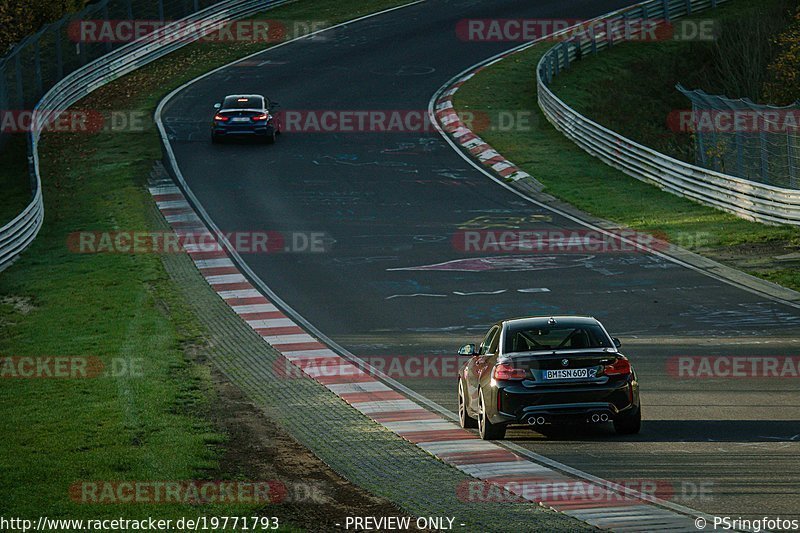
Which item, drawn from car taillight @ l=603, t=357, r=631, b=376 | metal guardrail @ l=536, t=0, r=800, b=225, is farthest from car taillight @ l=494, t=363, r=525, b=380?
metal guardrail @ l=536, t=0, r=800, b=225

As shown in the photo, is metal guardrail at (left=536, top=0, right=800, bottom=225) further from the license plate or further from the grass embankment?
the license plate

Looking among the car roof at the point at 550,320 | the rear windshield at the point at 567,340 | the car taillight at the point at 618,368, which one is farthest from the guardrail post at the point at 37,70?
the car taillight at the point at 618,368

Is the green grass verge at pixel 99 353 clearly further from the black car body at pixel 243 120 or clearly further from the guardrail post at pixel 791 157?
the guardrail post at pixel 791 157

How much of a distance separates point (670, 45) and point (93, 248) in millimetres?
34359

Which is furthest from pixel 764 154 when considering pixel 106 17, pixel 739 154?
pixel 106 17

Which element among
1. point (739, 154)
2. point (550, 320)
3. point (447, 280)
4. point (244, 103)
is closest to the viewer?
point (550, 320)

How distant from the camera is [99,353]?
19.0 metres

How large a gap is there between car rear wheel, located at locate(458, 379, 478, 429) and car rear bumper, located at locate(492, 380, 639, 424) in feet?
4.54

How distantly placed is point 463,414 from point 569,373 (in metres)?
2.00

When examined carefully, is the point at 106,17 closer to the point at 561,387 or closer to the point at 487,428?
the point at 487,428

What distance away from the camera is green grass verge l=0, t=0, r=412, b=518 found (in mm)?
12148

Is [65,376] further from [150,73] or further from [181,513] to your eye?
[150,73]

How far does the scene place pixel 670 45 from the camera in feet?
185

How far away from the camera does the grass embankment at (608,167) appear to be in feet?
89.1
